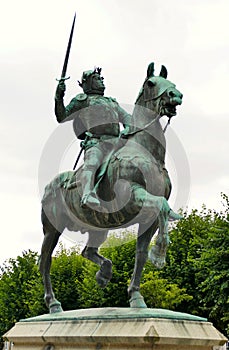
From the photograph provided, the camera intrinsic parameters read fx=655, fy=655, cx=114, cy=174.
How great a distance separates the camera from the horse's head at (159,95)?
388 inches

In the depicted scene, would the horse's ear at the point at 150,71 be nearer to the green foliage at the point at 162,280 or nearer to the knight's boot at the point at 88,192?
the knight's boot at the point at 88,192

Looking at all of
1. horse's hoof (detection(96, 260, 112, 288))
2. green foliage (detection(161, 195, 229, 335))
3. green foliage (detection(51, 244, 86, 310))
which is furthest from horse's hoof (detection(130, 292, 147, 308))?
green foliage (detection(51, 244, 86, 310))

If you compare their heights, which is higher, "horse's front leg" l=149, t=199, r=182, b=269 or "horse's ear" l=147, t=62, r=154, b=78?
"horse's ear" l=147, t=62, r=154, b=78

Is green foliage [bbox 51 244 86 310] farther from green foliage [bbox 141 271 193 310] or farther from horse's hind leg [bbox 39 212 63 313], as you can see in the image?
horse's hind leg [bbox 39 212 63 313]

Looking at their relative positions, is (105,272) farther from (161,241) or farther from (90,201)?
(161,241)

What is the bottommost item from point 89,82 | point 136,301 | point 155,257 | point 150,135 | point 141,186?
point 136,301

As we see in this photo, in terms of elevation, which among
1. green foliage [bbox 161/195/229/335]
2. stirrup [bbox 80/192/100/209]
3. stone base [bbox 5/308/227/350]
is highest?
green foliage [bbox 161/195/229/335]

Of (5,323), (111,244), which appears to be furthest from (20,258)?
(111,244)

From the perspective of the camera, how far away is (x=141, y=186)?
970cm

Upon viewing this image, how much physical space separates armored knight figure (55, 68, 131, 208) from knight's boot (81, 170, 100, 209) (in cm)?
5

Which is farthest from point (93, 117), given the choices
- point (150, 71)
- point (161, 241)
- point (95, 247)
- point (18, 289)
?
point (18, 289)

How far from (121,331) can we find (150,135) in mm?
3057

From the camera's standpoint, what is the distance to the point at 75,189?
1064cm

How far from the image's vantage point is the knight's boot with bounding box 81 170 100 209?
31.7ft
